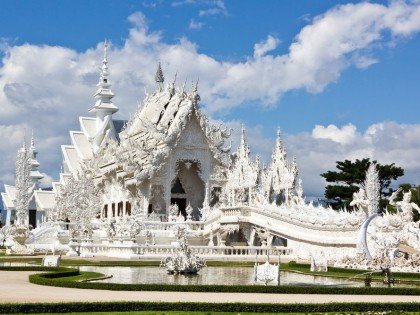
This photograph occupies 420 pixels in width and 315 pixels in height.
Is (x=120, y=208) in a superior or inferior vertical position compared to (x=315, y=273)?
superior

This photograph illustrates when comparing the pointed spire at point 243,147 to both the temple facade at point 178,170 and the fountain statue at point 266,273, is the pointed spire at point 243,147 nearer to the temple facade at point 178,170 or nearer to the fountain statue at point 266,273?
the temple facade at point 178,170

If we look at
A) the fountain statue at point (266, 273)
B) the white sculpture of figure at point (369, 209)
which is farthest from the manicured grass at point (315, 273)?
the fountain statue at point (266, 273)

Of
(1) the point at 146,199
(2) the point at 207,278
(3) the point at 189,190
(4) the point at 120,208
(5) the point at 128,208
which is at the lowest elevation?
(2) the point at 207,278

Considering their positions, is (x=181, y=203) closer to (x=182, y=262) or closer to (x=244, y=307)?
(x=182, y=262)

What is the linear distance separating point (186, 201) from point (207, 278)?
28.1 meters

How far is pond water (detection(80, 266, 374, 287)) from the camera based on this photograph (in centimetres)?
1858

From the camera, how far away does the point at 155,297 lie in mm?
14398

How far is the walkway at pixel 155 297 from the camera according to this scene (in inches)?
542

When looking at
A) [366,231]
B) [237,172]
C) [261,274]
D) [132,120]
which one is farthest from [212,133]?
[261,274]

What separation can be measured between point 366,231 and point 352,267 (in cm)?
260

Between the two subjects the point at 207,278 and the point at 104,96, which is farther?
the point at 104,96

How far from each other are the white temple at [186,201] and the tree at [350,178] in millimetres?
9712

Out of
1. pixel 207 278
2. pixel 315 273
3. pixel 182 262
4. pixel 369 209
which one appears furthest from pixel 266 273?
pixel 369 209

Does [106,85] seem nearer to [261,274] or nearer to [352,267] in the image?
[352,267]
